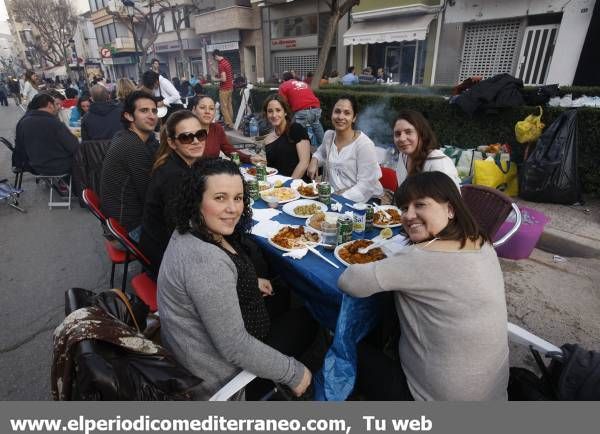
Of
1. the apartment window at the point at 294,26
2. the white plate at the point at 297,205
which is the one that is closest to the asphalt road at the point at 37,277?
the white plate at the point at 297,205

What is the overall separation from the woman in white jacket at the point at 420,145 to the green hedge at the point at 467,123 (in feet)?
11.6

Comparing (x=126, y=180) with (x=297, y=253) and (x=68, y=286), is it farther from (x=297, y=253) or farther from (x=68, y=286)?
(x=297, y=253)

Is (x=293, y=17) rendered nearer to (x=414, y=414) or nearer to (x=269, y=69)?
(x=269, y=69)

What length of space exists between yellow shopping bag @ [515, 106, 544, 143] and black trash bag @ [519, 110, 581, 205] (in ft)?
0.53

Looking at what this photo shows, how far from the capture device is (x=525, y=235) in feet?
12.7

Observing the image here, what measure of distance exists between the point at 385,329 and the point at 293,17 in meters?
22.9

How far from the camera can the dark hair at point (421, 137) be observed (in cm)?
303

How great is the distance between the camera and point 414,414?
1.58 meters

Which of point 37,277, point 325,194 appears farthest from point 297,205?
point 37,277

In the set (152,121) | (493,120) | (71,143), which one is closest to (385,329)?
(152,121)

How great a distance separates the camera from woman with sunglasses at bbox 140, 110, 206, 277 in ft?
7.96

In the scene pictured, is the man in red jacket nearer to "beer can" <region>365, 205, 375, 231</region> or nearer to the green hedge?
the green hedge

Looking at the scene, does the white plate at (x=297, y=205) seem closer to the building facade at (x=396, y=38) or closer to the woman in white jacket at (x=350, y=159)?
the woman in white jacket at (x=350, y=159)

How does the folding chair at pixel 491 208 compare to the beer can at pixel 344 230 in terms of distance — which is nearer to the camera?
the beer can at pixel 344 230
